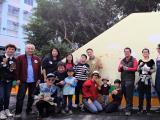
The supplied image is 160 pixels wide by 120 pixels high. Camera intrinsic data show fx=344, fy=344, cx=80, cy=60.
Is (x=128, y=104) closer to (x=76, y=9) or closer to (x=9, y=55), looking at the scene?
(x=9, y=55)

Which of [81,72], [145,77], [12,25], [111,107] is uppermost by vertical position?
[12,25]

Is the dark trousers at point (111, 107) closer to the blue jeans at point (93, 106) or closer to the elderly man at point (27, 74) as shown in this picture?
the blue jeans at point (93, 106)

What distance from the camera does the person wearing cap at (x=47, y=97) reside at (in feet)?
27.7

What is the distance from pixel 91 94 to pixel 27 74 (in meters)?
1.97

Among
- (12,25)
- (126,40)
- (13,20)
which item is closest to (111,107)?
(126,40)

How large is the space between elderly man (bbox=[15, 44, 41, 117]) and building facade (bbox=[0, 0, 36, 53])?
32020 millimetres

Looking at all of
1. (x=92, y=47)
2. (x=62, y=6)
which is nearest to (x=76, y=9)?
(x=62, y=6)

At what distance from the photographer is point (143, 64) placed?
8.87 m

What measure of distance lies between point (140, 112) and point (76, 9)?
480 inches

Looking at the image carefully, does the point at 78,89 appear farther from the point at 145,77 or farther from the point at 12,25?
the point at 12,25

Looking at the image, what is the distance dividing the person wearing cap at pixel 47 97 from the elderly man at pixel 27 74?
223mm

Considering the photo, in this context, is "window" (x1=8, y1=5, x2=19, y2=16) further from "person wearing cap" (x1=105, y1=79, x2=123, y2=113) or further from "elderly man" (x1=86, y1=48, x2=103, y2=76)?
"person wearing cap" (x1=105, y1=79, x2=123, y2=113)

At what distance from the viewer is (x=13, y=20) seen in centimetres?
4425

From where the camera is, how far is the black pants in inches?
331
